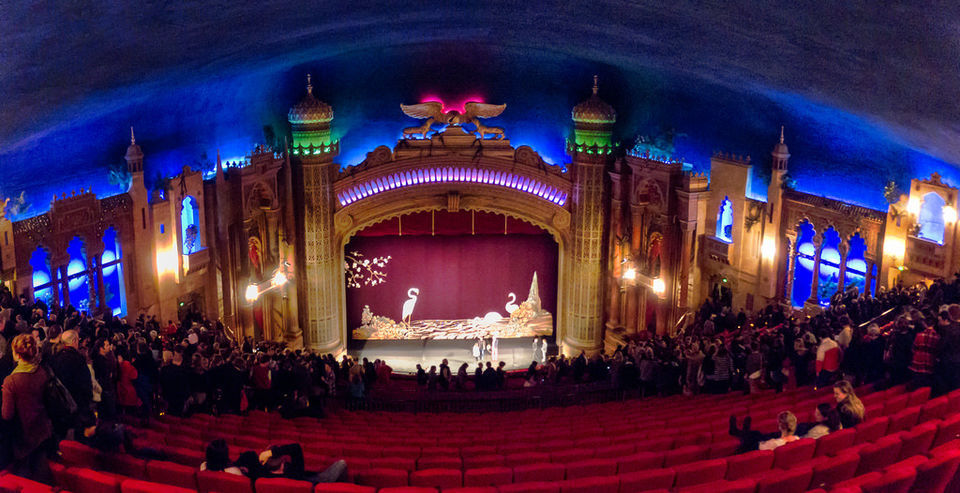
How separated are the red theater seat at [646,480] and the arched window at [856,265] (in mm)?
14169

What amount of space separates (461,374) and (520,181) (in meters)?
7.57

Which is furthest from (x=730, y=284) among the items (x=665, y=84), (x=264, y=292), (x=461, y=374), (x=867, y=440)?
(x=867, y=440)

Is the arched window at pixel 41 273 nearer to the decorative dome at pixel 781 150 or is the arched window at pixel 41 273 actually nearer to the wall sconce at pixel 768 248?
the wall sconce at pixel 768 248

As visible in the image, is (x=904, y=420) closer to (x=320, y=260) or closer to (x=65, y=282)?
(x=65, y=282)

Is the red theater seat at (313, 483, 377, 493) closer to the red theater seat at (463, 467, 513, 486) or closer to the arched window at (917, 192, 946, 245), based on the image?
the red theater seat at (463, 467, 513, 486)

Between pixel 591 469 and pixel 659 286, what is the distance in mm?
15112

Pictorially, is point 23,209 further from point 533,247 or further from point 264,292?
point 533,247

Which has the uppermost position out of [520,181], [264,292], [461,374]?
[520,181]

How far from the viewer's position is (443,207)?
72.8 ft

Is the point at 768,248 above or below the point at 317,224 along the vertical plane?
below

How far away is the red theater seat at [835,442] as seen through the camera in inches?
274

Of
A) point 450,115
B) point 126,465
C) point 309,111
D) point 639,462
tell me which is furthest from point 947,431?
point 309,111

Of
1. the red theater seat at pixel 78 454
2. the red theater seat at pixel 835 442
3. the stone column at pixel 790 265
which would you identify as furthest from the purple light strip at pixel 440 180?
the red theater seat at pixel 835 442

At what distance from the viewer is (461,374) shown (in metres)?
16.2
